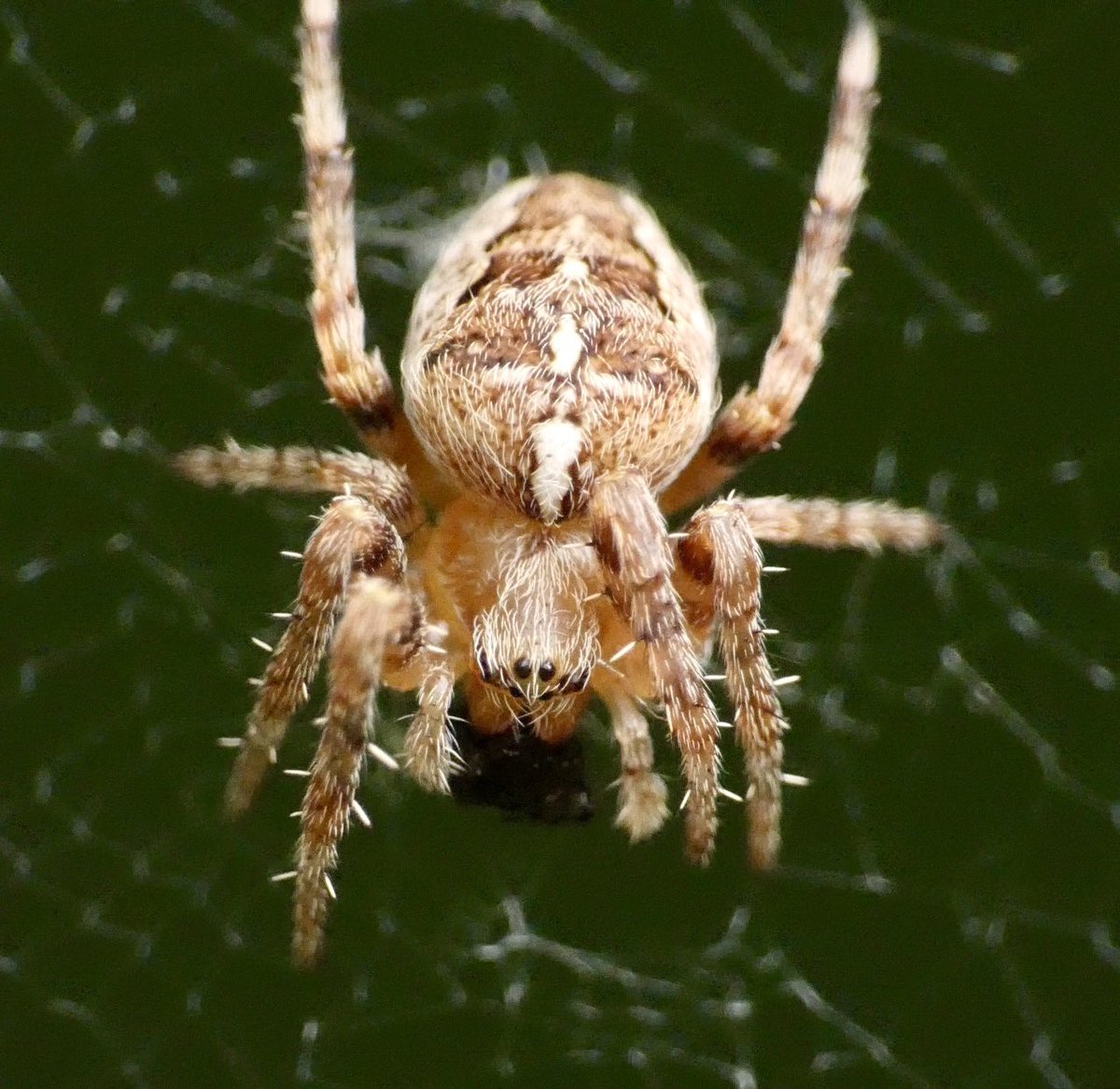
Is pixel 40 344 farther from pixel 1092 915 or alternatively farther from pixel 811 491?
pixel 1092 915

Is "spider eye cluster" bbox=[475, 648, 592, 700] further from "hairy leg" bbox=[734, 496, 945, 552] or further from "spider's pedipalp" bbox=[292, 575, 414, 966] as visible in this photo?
"hairy leg" bbox=[734, 496, 945, 552]


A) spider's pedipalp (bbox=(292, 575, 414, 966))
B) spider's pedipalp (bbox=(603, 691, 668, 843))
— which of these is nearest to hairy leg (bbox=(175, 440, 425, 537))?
spider's pedipalp (bbox=(292, 575, 414, 966))

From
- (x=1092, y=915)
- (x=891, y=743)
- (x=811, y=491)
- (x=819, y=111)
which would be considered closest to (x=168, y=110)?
(x=819, y=111)

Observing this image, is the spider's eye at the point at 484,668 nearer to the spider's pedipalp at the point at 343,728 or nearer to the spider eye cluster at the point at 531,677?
the spider eye cluster at the point at 531,677

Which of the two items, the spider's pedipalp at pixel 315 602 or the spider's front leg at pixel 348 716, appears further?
the spider's pedipalp at pixel 315 602

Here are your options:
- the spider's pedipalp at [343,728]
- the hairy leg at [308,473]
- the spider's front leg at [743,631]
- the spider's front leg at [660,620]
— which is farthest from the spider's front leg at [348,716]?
the spider's front leg at [743,631]

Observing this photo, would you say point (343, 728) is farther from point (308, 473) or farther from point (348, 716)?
point (308, 473)
